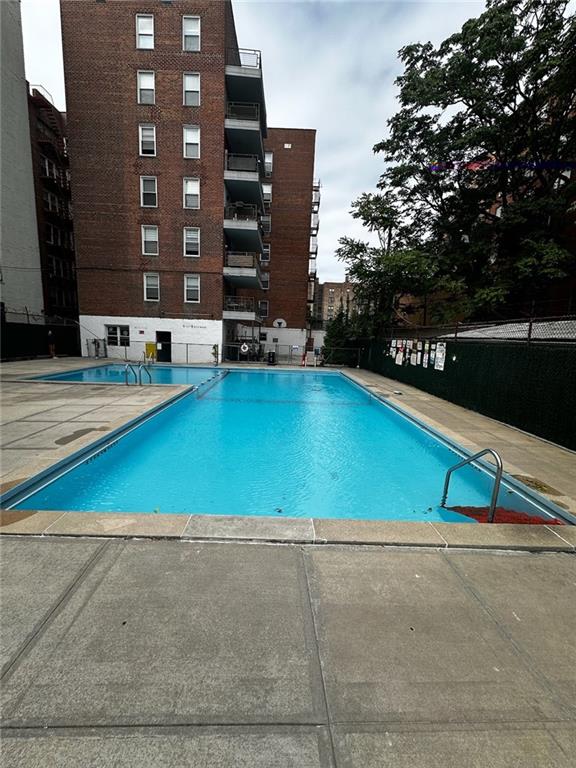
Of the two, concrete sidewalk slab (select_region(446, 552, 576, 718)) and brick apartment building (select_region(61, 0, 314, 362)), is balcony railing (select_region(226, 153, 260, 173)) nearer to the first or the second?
brick apartment building (select_region(61, 0, 314, 362))

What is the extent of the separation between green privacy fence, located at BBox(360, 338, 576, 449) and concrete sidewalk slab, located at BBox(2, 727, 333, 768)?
752 cm

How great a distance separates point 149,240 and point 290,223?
16242 mm

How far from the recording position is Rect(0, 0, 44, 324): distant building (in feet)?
71.4

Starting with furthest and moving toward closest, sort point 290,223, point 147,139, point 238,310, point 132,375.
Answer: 1. point 290,223
2. point 238,310
3. point 147,139
4. point 132,375

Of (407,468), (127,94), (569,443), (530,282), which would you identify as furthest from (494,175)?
(127,94)

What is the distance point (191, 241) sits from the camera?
74.7 feet

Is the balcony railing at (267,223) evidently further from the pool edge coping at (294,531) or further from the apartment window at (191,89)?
the pool edge coping at (294,531)

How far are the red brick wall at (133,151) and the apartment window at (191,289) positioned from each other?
13.7 inches

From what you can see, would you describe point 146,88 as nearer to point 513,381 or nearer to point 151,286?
point 151,286

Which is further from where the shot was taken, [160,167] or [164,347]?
[164,347]

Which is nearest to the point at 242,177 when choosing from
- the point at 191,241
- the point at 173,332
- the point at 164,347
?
the point at 191,241

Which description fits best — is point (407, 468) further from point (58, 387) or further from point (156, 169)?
point (156, 169)

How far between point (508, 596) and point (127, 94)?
3013cm

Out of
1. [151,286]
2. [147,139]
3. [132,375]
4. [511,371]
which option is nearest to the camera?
[511,371]
